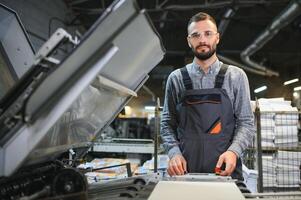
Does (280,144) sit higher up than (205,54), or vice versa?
(205,54)

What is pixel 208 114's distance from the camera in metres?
1.58

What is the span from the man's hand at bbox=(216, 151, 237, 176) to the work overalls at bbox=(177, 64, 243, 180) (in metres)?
0.09

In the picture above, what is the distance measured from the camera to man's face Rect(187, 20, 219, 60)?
1.59 metres

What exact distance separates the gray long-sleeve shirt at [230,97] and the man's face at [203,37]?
0.11m

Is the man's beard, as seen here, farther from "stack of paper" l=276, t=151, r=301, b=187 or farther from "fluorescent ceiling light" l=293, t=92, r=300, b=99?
"fluorescent ceiling light" l=293, t=92, r=300, b=99

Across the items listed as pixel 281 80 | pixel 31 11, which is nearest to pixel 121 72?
pixel 31 11

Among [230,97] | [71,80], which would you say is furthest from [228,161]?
[71,80]

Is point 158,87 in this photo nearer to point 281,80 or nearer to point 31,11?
point 281,80

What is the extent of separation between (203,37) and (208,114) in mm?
413

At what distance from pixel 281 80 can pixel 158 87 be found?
4387mm

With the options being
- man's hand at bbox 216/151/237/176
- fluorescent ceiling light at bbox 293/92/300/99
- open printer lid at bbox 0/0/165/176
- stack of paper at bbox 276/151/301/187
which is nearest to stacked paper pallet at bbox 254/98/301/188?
stack of paper at bbox 276/151/301/187

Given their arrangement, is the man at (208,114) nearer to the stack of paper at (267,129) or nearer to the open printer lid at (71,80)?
the open printer lid at (71,80)

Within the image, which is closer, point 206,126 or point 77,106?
point 77,106

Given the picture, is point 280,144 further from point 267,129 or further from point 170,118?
point 170,118
